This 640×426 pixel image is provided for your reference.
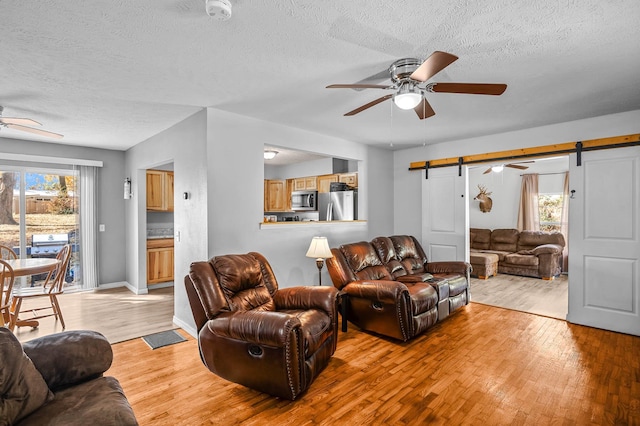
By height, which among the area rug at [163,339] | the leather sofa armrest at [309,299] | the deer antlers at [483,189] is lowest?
the area rug at [163,339]

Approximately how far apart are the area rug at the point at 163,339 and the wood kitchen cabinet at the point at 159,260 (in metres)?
2.34

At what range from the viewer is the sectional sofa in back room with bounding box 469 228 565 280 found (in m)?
6.45

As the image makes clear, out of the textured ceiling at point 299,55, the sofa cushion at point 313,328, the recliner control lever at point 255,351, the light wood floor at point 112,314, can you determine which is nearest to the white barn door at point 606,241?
the textured ceiling at point 299,55

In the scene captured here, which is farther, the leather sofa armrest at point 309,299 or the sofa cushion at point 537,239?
the sofa cushion at point 537,239

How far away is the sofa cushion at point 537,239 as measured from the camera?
22.4ft

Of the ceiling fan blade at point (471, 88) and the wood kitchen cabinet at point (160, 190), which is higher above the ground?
the ceiling fan blade at point (471, 88)

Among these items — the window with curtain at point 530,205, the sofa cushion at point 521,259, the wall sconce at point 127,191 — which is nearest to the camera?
the wall sconce at point 127,191

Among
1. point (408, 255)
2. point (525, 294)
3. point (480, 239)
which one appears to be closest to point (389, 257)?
point (408, 255)

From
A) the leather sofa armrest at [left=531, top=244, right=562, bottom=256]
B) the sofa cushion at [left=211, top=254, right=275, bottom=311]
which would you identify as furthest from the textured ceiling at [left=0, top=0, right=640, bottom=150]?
the leather sofa armrest at [left=531, top=244, right=562, bottom=256]

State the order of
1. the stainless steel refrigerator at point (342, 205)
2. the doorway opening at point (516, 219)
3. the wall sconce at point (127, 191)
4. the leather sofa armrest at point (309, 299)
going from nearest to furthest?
the leather sofa armrest at point (309, 299)
the doorway opening at point (516, 219)
the stainless steel refrigerator at point (342, 205)
the wall sconce at point (127, 191)

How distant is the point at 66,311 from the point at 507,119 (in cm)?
638

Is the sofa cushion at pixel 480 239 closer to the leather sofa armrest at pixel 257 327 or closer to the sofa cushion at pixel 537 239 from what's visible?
the sofa cushion at pixel 537 239

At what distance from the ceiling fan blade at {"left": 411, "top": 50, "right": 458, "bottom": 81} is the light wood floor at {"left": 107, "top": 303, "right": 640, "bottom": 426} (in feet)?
7.43

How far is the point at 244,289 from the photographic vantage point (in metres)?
2.89
